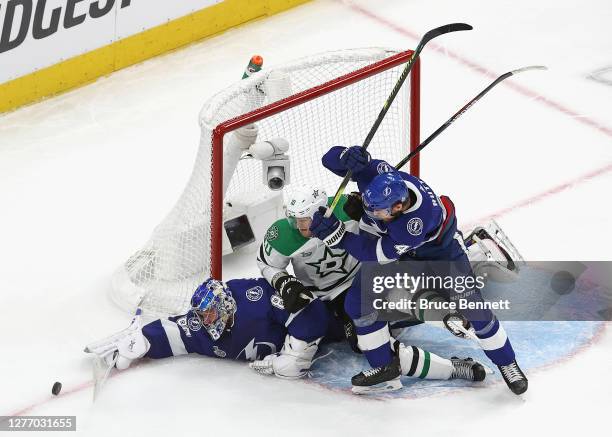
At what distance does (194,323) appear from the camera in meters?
5.19

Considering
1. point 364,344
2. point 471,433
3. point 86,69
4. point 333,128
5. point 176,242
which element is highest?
point 86,69

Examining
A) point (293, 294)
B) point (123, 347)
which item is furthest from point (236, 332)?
point (123, 347)

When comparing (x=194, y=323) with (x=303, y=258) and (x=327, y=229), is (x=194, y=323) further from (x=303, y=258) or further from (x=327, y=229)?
(x=327, y=229)

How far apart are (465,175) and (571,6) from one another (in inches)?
82.0

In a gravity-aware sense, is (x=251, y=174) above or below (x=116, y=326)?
above

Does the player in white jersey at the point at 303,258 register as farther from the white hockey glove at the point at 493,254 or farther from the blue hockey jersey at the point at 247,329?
the white hockey glove at the point at 493,254

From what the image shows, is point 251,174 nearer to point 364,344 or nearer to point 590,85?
point 364,344

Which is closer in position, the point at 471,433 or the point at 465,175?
the point at 471,433

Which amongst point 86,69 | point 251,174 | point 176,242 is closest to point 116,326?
A: point 176,242

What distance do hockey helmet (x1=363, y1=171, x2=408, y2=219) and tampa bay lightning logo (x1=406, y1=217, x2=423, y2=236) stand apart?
82 mm

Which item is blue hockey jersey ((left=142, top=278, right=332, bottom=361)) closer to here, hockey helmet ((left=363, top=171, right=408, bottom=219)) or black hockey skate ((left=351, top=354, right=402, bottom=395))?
black hockey skate ((left=351, top=354, right=402, bottom=395))

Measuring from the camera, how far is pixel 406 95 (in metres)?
5.69

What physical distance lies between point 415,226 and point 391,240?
0.12 metres

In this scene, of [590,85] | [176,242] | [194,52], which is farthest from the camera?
[194,52]
